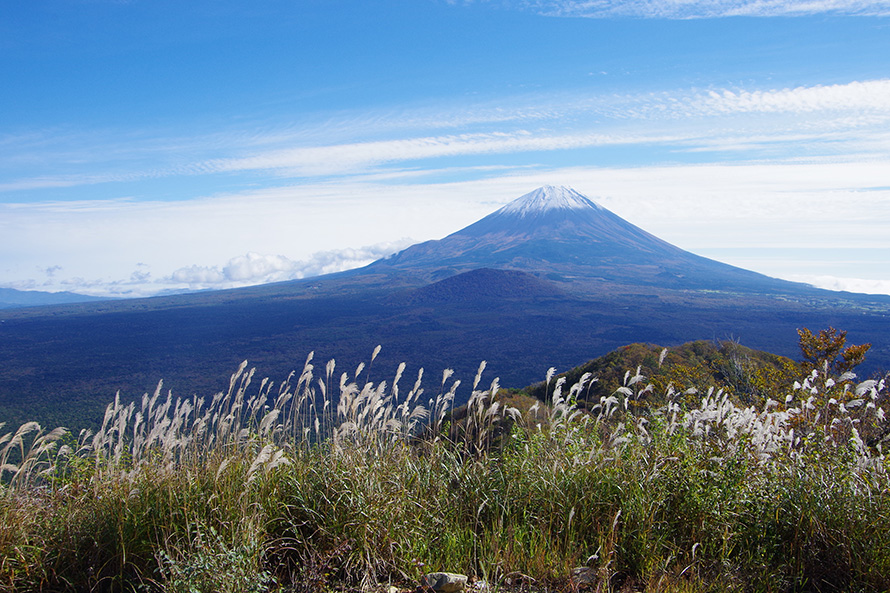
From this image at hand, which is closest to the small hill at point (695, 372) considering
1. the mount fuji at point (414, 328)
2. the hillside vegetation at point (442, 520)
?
the hillside vegetation at point (442, 520)

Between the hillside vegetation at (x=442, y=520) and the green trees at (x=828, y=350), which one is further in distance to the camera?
the green trees at (x=828, y=350)

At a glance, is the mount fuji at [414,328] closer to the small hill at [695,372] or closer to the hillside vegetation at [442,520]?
the small hill at [695,372]

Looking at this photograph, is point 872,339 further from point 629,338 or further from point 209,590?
point 209,590

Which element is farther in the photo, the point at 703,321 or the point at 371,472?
the point at 703,321

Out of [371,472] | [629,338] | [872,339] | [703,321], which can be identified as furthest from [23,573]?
[703,321]

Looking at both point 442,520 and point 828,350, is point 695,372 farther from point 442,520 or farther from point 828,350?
point 442,520

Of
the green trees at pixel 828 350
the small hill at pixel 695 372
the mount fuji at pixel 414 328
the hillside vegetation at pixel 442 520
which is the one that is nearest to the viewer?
the hillside vegetation at pixel 442 520

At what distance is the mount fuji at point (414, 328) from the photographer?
5766cm

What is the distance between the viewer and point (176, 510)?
9.59 feet

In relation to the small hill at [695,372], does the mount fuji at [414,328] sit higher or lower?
lower

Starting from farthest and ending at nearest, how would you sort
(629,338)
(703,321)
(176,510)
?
(703,321)
(629,338)
(176,510)

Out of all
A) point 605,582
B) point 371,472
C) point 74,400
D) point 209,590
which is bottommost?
point 74,400

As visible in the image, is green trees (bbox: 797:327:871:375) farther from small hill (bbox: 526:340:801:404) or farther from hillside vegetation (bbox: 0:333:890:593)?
hillside vegetation (bbox: 0:333:890:593)

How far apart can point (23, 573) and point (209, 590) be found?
1.17m
